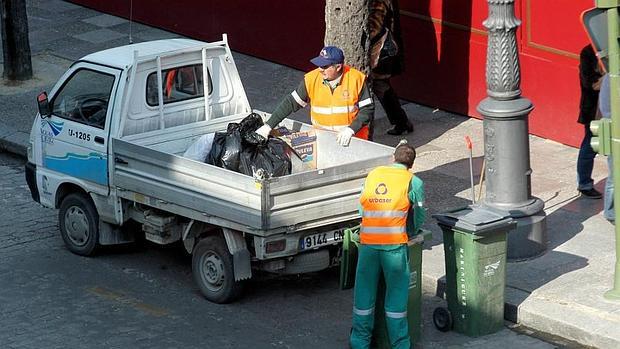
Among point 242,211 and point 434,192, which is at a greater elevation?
point 242,211

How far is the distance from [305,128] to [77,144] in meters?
2.09

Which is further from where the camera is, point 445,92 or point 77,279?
point 445,92

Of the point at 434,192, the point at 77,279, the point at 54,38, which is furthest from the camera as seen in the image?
the point at 54,38

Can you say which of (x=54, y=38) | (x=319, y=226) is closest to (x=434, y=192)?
(x=319, y=226)

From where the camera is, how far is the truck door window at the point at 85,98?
11.7 m

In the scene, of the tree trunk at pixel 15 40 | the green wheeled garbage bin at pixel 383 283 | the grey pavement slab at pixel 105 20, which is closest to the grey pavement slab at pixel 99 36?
the grey pavement slab at pixel 105 20

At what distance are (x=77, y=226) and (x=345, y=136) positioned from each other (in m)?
2.74

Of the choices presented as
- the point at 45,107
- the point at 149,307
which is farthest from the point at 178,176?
the point at 45,107

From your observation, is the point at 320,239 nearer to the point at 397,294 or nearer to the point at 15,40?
the point at 397,294

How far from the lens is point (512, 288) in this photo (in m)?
10.7

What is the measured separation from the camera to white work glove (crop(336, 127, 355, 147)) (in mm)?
11164

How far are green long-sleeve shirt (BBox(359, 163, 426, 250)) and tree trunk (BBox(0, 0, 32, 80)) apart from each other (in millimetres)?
9297

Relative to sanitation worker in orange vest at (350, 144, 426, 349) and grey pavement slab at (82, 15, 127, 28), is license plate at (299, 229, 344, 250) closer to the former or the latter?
sanitation worker in orange vest at (350, 144, 426, 349)

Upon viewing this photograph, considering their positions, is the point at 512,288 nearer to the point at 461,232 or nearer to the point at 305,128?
the point at 461,232
